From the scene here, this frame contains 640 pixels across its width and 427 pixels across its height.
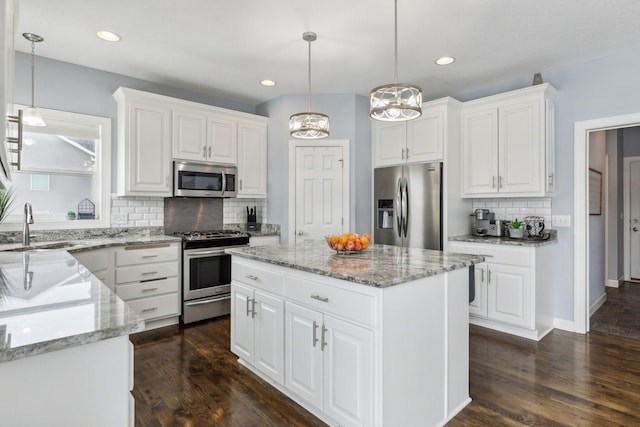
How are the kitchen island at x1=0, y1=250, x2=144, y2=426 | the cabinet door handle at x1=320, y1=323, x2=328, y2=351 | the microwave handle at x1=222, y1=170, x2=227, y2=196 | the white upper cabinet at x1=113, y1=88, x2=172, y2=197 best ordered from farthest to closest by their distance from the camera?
the microwave handle at x1=222, y1=170, x2=227, y2=196
the white upper cabinet at x1=113, y1=88, x2=172, y2=197
the cabinet door handle at x1=320, y1=323, x2=328, y2=351
the kitchen island at x1=0, y1=250, x2=144, y2=426

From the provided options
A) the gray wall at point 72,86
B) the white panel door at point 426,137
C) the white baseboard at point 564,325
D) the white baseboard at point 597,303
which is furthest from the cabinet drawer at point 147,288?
the white baseboard at point 597,303

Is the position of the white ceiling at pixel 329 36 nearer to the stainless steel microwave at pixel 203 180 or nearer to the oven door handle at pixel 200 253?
the stainless steel microwave at pixel 203 180

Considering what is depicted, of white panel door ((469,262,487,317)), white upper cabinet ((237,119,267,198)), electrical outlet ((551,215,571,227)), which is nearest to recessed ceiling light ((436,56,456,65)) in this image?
electrical outlet ((551,215,571,227))

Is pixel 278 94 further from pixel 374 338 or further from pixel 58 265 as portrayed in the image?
pixel 374 338

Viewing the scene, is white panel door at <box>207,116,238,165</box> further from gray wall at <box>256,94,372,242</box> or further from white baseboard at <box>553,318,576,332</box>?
white baseboard at <box>553,318,576,332</box>

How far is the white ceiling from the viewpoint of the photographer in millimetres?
2641

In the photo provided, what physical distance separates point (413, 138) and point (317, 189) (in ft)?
4.29

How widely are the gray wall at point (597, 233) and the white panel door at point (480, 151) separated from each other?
1389 mm

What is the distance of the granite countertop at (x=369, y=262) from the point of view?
1.81 m

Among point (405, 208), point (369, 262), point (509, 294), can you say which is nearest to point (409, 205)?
point (405, 208)

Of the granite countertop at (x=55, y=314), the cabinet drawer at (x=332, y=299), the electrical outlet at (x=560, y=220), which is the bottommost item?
the cabinet drawer at (x=332, y=299)

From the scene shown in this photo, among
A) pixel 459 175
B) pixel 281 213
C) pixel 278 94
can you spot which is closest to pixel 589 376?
pixel 459 175

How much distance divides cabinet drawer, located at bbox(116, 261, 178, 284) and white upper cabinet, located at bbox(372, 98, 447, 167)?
2693mm

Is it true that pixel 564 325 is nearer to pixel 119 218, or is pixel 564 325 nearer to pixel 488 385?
pixel 488 385
